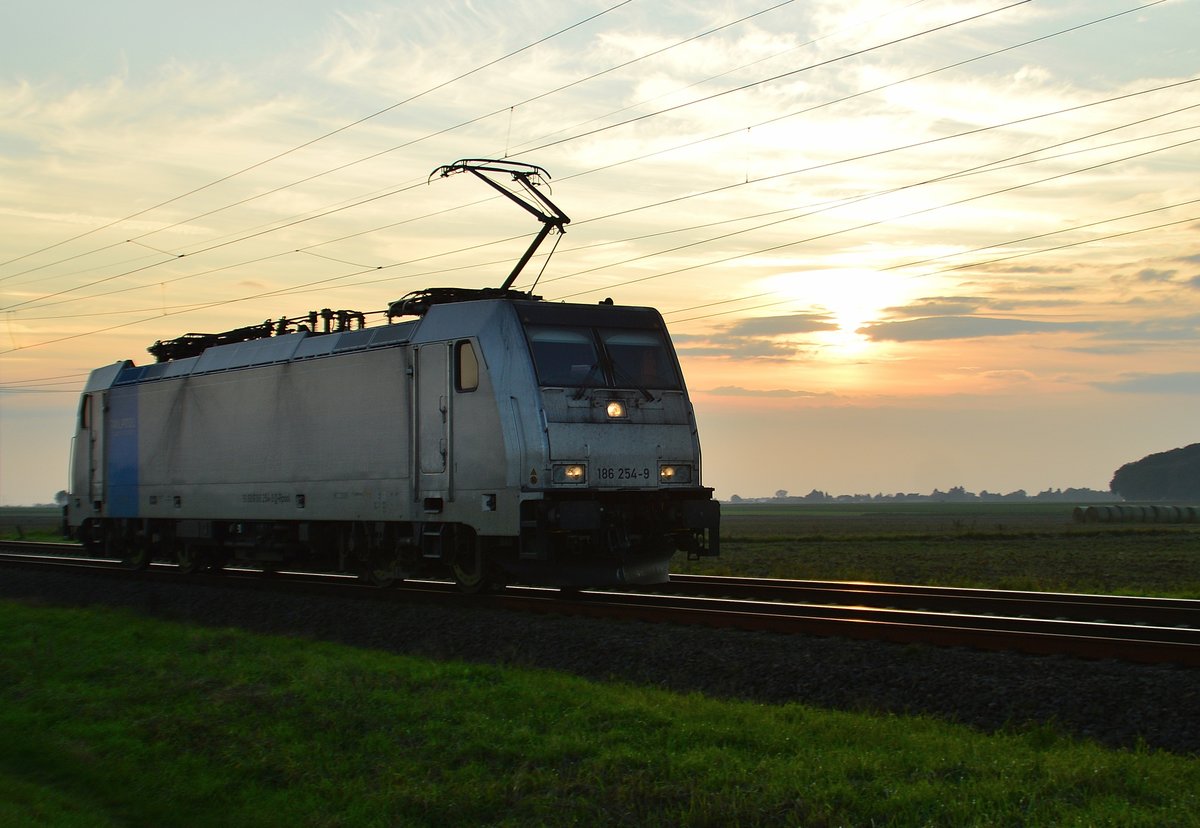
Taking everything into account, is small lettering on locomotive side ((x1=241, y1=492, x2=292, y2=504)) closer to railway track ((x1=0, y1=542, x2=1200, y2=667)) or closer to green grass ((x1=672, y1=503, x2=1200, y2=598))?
railway track ((x1=0, y1=542, x2=1200, y2=667))

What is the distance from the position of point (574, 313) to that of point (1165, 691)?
953 cm

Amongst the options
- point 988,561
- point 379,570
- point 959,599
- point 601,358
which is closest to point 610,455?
point 601,358

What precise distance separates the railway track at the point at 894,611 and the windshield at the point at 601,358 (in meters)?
2.97

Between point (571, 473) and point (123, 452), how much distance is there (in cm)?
1407

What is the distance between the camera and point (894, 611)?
46.4ft

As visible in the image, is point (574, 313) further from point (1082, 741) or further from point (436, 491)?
point (1082, 741)

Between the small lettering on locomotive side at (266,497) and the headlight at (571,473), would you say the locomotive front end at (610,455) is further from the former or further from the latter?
the small lettering on locomotive side at (266,497)

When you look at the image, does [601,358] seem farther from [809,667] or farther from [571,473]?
[809,667]

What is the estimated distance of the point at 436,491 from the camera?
55.3 feet

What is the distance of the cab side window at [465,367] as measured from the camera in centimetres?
1636

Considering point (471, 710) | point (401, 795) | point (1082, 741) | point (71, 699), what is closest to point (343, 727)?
point (471, 710)

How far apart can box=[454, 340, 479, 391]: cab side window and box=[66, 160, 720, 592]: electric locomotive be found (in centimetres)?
3

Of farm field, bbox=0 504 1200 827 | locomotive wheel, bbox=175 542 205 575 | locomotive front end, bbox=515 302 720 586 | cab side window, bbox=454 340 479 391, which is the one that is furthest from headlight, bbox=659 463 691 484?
locomotive wheel, bbox=175 542 205 575

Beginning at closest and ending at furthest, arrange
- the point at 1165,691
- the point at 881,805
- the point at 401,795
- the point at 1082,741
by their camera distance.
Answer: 1. the point at 881,805
2. the point at 401,795
3. the point at 1082,741
4. the point at 1165,691
